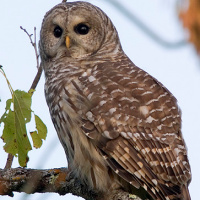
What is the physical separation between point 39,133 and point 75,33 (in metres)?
1.73

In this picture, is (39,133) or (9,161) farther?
(9,161)

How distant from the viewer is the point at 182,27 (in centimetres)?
176

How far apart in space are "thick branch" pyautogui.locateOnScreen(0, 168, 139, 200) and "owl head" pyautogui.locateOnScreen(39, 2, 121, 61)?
5.06 feet

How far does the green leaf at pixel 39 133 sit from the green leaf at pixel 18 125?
209 mm

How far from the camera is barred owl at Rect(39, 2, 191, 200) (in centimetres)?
368

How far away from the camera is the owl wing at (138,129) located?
365 cm

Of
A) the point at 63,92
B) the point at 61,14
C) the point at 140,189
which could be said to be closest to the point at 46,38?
the point at 61,14

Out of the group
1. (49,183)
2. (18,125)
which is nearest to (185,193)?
(49,183)

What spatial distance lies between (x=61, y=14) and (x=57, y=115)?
1537 mm

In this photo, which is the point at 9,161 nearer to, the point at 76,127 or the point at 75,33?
the point at 76,127

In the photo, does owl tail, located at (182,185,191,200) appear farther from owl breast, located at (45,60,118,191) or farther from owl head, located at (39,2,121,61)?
owl head, located at (39,2,121,61)

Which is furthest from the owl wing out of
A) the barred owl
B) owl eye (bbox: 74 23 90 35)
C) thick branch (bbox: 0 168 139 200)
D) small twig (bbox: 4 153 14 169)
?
owl eye (bbox: 74 23 90 35)

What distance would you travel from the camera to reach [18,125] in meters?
3.46

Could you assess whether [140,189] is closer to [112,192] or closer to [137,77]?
[112,192]
